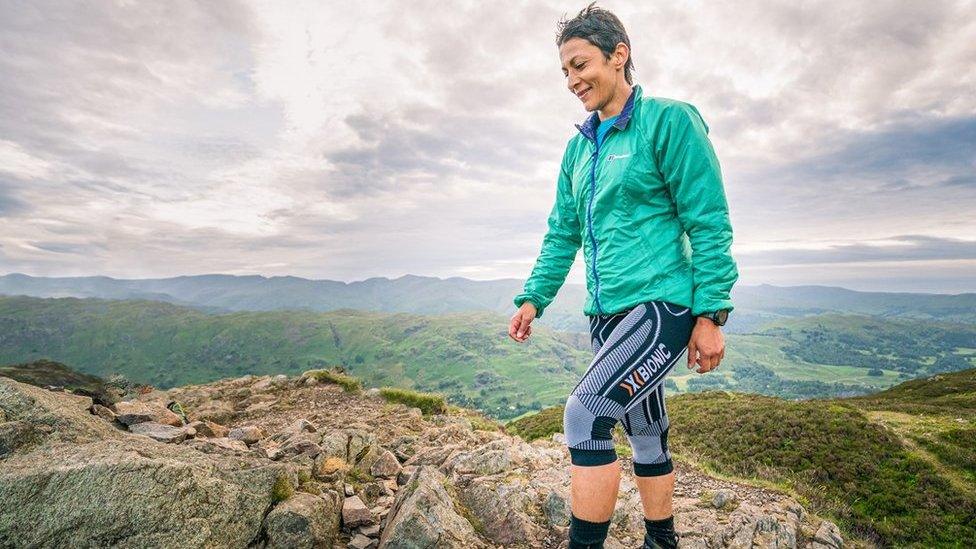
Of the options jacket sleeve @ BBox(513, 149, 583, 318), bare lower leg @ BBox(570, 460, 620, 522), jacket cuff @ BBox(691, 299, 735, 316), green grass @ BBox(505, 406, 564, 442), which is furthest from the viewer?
green grass @ BBox(505, 406, 564, 442)

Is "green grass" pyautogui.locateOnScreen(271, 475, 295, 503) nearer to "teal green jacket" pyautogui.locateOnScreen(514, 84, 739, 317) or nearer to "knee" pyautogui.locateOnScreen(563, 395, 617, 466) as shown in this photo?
"knee" pyautogui.locateOnScreen(563, 395, 617, 466)

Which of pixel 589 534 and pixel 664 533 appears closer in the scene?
pixel 589 534

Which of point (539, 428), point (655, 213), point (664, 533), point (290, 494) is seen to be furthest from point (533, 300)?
point (539, 428)

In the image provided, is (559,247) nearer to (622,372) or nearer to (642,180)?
(642,180)

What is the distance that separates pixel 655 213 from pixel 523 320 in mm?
1505

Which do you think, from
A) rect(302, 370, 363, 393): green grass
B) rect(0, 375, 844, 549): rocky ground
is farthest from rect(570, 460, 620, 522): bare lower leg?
rect(302, 370, 363, 393): green grass

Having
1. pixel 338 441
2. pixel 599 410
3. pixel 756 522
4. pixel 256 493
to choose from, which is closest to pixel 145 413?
pixel 338 441

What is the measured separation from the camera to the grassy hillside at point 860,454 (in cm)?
1986

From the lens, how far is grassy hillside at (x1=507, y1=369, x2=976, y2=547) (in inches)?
782

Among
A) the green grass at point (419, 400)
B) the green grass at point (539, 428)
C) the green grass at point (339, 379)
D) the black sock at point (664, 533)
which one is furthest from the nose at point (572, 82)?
the green grass at point (539, 428)

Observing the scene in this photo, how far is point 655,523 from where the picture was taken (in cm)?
383

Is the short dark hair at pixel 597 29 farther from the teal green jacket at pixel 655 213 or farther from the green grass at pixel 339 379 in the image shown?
the green grass at pixel 339 379

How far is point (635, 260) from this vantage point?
10.8 feet

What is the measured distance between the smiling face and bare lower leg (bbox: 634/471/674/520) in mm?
3201
